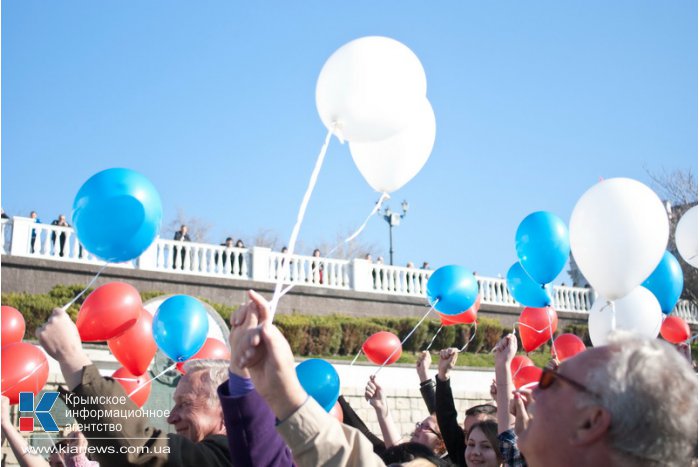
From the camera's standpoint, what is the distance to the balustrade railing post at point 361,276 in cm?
2150

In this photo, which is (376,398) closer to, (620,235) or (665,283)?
(620,235)

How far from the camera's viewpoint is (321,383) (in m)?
5.27

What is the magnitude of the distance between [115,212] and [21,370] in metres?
1.66

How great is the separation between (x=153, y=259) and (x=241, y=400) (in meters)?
17.0

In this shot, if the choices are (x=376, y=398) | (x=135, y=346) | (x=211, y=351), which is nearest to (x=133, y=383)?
(x=135, y=346)

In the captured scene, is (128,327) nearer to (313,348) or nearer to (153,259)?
(313,348)

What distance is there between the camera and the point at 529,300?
8594 mm

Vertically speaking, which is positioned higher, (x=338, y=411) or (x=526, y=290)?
(x=526, y=290)

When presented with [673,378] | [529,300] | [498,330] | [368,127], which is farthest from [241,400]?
[498,330]

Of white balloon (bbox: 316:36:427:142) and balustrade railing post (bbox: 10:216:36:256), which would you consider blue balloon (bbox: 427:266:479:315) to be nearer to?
white balloon (bbox: 316:36:427:142)

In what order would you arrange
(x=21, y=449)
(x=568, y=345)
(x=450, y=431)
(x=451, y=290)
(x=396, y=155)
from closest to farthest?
(x=21, y=449) → (x=450, y=431) → (x=396, y=155) → (x=451, y=290) → (x=568, y=345)

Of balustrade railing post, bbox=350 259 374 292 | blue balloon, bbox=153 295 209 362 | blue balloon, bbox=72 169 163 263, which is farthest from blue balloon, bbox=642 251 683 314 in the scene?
balustrade railing post, bbox=350 259 374 292

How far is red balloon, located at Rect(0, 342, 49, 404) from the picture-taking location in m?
5.89

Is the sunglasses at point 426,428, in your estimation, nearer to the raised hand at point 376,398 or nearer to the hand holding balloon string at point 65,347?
the raised hand at point 376,398
